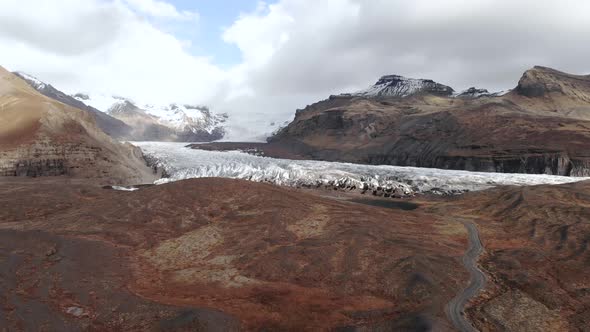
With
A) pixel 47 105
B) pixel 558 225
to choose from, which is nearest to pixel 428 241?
pixel 558 225

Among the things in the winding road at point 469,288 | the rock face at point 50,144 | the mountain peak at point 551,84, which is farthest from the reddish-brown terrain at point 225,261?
the mountain peak at point 551,84

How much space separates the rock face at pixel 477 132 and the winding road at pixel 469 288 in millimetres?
70961

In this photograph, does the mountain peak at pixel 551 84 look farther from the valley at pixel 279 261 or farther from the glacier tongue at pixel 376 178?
the valley at pixel 279 261

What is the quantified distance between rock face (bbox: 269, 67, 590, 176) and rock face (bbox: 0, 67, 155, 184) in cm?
7994

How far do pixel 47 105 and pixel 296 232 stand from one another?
58.9 metres

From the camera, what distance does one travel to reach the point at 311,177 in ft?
294


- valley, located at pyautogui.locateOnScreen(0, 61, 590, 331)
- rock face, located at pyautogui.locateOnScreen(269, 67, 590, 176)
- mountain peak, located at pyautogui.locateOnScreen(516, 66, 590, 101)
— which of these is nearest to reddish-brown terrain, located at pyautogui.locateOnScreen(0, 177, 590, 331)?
valley, located at pyautogui.locateOnScreen(0, 61, 590, 331)

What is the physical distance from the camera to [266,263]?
86.9ft

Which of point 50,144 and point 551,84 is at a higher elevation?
point 551,84

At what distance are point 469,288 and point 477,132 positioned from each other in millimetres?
100593

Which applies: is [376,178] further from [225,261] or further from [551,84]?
[551,84]

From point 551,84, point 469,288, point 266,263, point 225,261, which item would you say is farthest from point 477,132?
point 225,261

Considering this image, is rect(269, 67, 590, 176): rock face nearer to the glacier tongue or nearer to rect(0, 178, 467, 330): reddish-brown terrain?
the glacier tongue

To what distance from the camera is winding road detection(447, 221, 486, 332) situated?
18.5 metres
